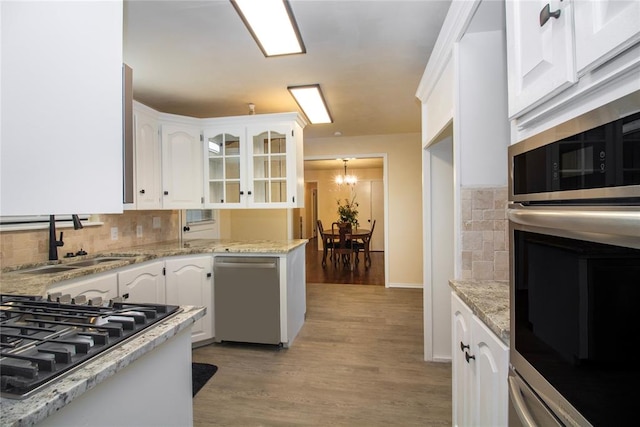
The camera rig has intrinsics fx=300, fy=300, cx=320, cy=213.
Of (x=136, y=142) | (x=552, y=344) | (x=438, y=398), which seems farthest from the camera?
(x=136, y=142)

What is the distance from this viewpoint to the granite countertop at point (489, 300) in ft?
3.28

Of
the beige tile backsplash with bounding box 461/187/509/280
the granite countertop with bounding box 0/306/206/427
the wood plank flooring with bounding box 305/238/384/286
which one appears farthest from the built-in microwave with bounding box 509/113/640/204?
the wood plank flooring with bounding box 305/238/384/286

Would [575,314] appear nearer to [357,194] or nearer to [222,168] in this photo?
[222,168]

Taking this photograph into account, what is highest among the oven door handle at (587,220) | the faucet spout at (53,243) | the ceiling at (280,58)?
the ceiling at (280,58)

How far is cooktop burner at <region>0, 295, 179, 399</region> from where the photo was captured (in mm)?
634

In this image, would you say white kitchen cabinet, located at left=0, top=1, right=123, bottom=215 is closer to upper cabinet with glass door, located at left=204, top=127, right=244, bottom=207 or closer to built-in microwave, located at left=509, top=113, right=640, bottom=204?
built-in microwave, located at left=509, top=113, right=640, bottom=204

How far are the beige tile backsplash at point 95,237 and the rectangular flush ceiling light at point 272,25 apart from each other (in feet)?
6.99

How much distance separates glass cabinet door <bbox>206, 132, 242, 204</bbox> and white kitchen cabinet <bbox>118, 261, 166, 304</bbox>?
1027 millimetres

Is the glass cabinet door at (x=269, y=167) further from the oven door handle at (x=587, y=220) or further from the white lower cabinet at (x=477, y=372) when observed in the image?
the oven door handle at (x=587, y=220)

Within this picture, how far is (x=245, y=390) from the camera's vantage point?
2.17 metres

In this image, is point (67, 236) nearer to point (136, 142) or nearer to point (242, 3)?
point (136, 142)

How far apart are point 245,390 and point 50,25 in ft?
7.48

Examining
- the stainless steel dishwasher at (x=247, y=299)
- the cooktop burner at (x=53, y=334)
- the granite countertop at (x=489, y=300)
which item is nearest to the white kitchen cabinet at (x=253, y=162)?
the stainless steel dishwasher at (x=247, y=299)

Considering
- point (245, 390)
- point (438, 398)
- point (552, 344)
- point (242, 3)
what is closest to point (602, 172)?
point (552, 344)
